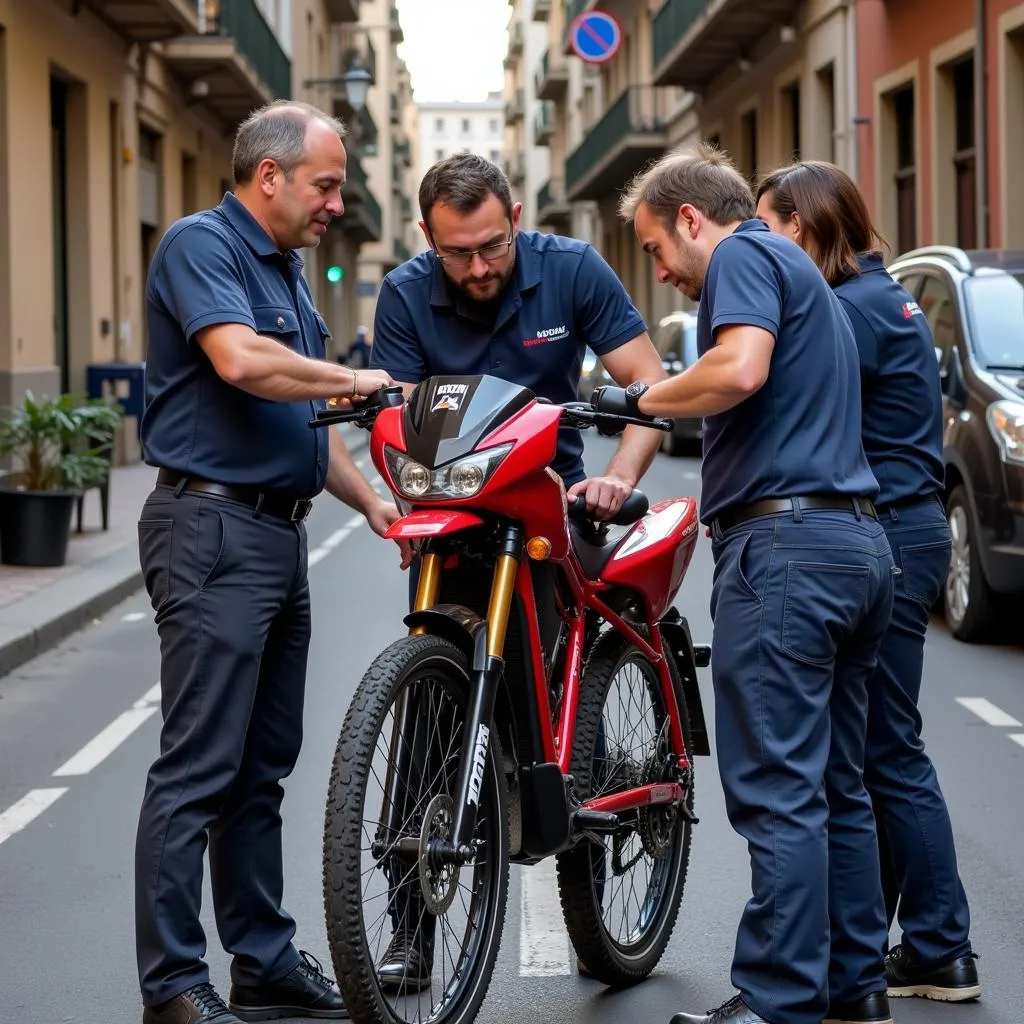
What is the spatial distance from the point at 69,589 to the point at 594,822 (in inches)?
306

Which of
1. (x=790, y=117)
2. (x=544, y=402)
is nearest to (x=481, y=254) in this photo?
(x=544, y=402)

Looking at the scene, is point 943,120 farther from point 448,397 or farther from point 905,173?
point 448,397

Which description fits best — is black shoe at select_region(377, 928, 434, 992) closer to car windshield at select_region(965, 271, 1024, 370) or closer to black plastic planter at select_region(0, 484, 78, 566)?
car windshield at select_region(965, 271, 1024, 370)

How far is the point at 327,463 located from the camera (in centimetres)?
434

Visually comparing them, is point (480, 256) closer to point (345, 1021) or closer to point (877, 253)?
point (877, 253)

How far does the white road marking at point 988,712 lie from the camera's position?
766 cm

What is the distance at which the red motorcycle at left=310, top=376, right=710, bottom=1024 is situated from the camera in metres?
3.59

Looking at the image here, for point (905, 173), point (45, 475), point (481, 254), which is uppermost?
point (905, 173)

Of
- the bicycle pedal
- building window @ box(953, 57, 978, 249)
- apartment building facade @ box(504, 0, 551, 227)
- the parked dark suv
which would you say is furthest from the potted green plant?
apartment building facade @ box(504, 0, 551, 227)

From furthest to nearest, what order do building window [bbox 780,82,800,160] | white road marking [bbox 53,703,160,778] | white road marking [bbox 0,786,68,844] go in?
1. building window [bbox 780,82,800,160]
2. white road marking [bbox 53,703,160,778]
3. white road marking [bbox 0,786,68,844]

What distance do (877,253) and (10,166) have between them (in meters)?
14.9

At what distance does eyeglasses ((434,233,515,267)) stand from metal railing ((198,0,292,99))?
75.3 feet

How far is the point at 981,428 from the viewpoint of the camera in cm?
→ 945

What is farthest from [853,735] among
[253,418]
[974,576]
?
[974,576]
